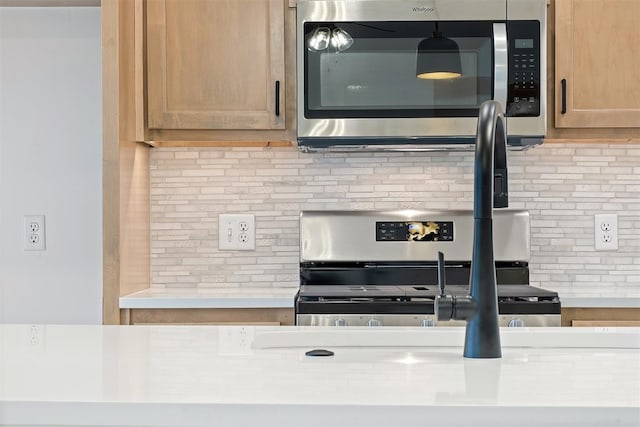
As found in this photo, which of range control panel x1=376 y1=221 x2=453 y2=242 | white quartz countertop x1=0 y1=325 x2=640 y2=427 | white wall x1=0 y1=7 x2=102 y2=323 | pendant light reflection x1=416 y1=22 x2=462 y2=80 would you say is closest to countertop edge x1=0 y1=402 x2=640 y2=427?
white quartz countertop x1=0 y1=325 x2=640 y2=427

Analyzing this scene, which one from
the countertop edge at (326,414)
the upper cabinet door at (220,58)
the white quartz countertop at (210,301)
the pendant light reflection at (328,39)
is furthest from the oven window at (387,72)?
the countertop edge at (326,414)

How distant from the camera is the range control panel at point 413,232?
281 centimetres

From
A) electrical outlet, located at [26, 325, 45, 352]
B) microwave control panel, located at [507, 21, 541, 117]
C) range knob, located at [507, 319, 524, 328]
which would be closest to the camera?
electrical outlet, located at [26, 325, 45, 352]

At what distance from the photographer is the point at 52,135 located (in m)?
2.87

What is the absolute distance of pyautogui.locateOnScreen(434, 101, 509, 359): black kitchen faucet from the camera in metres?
1.08

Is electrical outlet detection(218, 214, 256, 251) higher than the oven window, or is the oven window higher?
the oven window

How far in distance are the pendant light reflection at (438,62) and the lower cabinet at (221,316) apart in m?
0.95

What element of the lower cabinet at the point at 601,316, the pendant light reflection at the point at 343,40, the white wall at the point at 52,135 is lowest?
the lower cabinet at the point at 601,316

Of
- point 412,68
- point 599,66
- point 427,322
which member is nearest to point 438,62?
point 412,68

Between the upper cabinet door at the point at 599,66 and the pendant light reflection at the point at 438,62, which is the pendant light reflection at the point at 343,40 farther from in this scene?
the upper cabinet door at the point at 599,66

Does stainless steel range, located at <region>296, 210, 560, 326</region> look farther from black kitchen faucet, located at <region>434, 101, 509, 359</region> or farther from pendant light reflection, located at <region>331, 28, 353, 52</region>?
black kitchen faucet, located at <region>434, 101, 509, 359</region>

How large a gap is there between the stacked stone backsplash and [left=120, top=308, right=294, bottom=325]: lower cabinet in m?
0.46

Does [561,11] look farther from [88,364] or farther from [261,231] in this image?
[88,364]

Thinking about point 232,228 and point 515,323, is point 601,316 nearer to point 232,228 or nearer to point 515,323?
point 515,323
